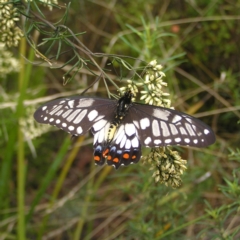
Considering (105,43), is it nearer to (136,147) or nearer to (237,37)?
(237,37)

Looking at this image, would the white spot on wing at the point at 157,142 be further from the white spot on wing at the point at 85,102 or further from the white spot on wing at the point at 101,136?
the white spot on wing at the point at 85,102

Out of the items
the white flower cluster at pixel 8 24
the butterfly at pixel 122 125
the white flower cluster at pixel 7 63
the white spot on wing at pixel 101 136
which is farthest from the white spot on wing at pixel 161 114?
the white flower cluster at pixel 7 63

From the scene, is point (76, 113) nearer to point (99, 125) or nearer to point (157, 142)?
point (99, 125)

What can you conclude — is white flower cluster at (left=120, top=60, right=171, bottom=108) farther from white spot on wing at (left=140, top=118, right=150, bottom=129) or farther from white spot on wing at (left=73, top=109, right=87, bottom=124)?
white spot on wing at (left=73, top=109, right=87, bottom=124)

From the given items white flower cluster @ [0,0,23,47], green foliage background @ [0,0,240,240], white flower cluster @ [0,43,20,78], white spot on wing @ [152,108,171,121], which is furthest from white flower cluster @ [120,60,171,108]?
white flower cluster @ [0,43,20,78]

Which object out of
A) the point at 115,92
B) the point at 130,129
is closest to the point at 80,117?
the point at 130,129

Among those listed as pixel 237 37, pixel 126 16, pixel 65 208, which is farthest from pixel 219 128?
pixel 65 208

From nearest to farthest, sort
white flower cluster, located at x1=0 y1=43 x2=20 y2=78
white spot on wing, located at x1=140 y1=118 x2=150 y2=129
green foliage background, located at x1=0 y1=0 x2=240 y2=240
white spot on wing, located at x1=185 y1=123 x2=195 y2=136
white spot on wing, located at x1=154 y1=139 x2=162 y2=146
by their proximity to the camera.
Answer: white spot on wing, located at x1=154 y1=139 x2=162 y2=146 < white spot on wing, located at x1=185 y1=123 x2=195 y2=136 < white spot on wing, located at x1=140 y1=118 x2=150 y2=129 < white flower cluster, located at x1=0 y1=43 x2=20 y2=78 < green foliage background, located at x1=0 y1=0 x2=240 y2=240
